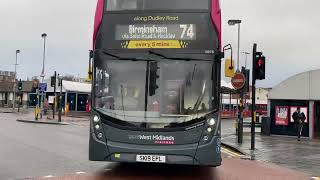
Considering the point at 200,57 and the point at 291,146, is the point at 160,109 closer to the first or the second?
the point at 200,57

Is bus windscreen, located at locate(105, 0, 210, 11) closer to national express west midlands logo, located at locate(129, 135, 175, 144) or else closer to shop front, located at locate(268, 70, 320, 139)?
national express west midlands logo, located at locate(129, 135, 175, 144)

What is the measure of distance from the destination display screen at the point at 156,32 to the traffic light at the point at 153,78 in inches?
26.5

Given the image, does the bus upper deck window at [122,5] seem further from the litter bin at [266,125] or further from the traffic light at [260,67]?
the litter bin at [266,125]

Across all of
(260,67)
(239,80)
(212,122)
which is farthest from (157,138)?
(239,80)

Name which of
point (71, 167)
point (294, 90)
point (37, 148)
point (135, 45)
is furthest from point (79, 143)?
point (294, 90)

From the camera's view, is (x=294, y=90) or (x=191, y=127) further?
(x=294, y=90)

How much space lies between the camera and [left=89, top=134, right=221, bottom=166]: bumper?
11461 mm

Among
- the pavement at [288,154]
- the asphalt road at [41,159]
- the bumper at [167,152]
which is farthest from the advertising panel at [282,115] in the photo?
the bumper at [167,152]

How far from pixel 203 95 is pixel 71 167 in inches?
A: 172

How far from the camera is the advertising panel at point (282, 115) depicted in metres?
28.7

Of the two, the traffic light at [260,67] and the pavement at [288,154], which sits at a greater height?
the traffic light at [260,67]

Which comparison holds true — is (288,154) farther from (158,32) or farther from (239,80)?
(158,32)

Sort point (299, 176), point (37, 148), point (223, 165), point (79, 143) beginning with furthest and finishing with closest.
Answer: point (79, 143) < point (37, 148) < point (223, 165) < point (299, 176)

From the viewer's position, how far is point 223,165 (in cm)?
1527
